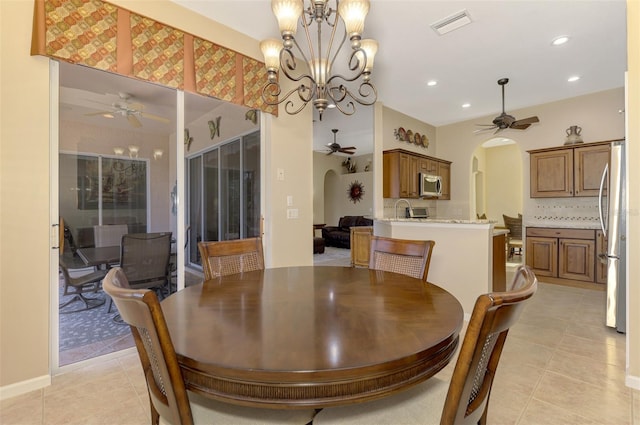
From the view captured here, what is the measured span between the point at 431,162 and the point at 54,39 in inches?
211

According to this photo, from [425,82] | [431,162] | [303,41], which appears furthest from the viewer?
[431,162]

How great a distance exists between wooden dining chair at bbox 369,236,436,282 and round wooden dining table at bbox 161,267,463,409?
486 millimetres

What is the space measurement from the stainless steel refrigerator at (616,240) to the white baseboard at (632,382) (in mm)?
1076

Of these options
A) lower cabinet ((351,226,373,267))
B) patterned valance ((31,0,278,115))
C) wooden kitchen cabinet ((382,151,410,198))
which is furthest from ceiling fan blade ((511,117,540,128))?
patterned valance ((31,0,278,115))

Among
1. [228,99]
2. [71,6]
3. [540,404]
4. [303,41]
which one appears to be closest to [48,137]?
[71,6]

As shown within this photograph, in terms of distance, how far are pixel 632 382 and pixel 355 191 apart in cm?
805

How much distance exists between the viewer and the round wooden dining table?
0.77 m

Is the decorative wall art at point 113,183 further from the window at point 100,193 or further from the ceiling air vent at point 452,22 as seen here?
the ceiling air vent at point 452,22

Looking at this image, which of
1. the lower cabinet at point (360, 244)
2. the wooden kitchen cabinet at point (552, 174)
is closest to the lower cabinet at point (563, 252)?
the wooden kitchen cabinet at point (552, 174)

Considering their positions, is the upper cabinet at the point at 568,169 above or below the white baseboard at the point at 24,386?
above

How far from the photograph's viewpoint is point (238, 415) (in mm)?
963

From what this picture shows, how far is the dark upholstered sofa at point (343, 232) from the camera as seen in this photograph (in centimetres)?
846

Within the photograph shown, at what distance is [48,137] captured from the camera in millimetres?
1995

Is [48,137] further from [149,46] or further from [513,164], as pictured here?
[513,164]
